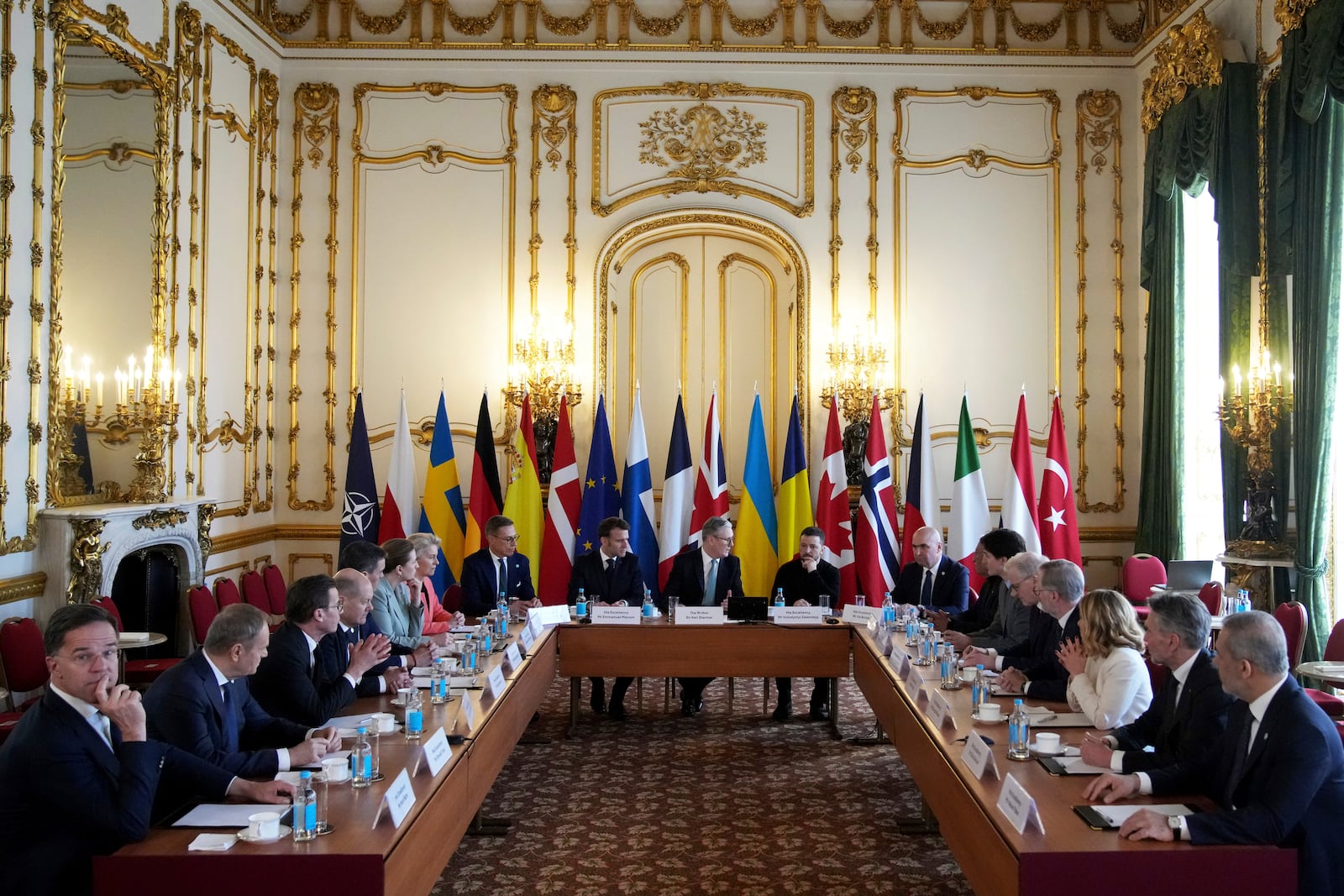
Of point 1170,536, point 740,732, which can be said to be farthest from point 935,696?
point 1170,536

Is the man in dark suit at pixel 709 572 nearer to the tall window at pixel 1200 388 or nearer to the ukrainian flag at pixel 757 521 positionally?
the ukrainian flag at pixel 757 521

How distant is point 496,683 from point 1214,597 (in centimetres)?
468

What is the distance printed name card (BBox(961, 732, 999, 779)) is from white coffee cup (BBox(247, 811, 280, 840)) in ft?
6.54

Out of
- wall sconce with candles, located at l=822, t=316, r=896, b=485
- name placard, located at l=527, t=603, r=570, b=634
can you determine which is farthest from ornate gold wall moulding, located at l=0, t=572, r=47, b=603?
wall sconce with candles, located at l=822, t=316, r=896, b=485

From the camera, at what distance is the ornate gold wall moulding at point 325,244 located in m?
9.11

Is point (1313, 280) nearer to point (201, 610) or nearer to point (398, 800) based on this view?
point (398, 800)

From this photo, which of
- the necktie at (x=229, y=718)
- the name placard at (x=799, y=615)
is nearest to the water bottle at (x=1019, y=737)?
the necktie at (x=229, y=718)

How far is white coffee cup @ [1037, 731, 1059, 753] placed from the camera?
3.49m

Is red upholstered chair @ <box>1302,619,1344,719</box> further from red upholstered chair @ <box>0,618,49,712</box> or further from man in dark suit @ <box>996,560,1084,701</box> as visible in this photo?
red upholstered chair @ <box>0,618,49,712</box>

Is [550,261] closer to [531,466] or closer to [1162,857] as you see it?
[531,466]

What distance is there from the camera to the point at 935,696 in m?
4.34

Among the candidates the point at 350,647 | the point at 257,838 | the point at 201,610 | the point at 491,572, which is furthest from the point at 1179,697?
the point at 201,610

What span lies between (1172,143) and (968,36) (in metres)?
2.04

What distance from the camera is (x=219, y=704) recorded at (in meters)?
3.41
